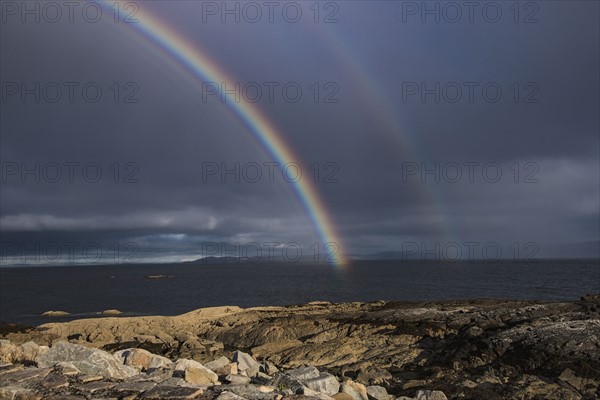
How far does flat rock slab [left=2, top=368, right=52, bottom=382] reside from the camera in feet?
37.3

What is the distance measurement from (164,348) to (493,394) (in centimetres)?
1821

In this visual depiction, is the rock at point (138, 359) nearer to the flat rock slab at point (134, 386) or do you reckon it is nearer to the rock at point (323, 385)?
the flat rock slab at point (134, 386)

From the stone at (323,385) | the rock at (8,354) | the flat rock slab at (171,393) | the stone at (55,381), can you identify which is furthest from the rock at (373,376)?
the rock at (8,354)

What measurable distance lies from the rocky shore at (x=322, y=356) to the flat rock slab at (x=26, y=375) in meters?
0.05

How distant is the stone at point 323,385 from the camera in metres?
13.1

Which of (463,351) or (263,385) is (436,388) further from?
(263,385)

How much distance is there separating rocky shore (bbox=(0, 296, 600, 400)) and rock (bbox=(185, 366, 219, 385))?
4 centimetres

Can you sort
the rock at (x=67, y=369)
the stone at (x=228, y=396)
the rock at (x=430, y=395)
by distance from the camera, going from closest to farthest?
the stone at (x=228, y=396) → the rock at (x=67, y=369) → the rock at (x=430, y=395)

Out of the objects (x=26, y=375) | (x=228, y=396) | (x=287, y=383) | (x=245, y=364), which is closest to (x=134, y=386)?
(x=228, y=396)

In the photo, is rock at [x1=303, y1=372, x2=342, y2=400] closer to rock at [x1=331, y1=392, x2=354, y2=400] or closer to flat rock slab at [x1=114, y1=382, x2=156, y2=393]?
rock at [x1=331, y1=392, x2=354, y2=400]

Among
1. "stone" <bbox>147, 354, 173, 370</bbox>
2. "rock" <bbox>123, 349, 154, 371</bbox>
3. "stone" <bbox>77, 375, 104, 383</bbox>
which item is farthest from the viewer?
"rock" <bbox>123, 349, 154, 371</bbox>

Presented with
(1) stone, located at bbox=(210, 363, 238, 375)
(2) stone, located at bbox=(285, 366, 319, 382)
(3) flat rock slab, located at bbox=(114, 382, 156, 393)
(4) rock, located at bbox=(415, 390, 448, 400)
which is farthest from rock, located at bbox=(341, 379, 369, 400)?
(3) flat rock slab, located at bbox=(114, 382, 156, 393)

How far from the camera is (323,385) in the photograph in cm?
1332

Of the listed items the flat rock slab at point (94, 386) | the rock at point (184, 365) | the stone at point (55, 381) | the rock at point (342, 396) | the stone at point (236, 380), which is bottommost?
the rock at point (342, 396)
